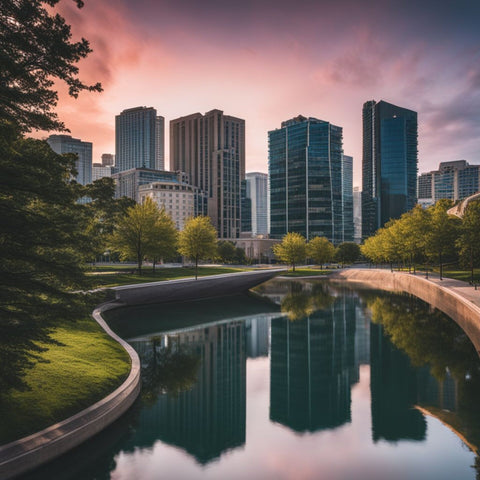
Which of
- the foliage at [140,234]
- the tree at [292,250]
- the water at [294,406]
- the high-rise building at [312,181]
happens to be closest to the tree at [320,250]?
the tree at [292,250]

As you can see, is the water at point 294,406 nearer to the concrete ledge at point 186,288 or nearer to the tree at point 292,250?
the concrete ledge at point 186,288

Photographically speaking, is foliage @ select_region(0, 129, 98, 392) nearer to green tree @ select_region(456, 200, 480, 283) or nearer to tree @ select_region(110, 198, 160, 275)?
tree @ select_region(110, 198, 160, 275)

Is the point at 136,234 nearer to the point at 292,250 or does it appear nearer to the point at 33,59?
the point at 33,59

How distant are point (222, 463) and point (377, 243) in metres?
86.1

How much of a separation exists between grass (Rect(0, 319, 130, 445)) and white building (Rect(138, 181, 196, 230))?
473 feet

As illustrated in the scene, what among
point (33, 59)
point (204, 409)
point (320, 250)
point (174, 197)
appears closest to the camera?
point (33, 59)

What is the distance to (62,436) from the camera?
10.8 metres

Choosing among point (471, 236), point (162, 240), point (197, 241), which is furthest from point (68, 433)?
point (471, 236)

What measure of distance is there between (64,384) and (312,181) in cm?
16324

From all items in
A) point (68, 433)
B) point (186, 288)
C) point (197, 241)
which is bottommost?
point (68, 433)

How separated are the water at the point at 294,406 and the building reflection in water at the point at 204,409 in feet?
0.21

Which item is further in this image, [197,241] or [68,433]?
[197,241]

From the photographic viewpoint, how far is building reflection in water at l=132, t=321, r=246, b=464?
518 inches

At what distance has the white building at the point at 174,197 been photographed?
161250mm
